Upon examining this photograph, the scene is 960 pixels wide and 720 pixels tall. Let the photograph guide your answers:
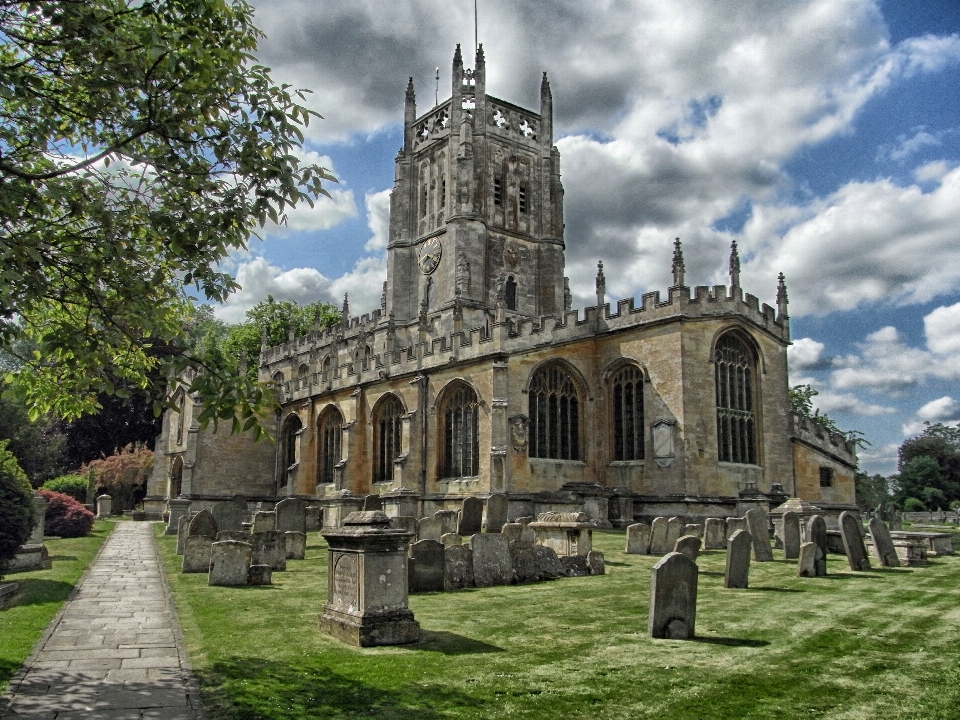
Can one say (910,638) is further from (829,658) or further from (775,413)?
(775,413)

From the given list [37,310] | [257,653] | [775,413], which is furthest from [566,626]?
[775,413]

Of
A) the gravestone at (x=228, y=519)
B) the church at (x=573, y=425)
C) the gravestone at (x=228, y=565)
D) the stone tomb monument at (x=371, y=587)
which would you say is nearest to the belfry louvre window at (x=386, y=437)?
the church at (x=573, y=425)

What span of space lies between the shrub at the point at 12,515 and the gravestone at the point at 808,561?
12.4 meters

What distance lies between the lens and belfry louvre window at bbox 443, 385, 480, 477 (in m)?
27.9

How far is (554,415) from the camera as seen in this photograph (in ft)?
89.9

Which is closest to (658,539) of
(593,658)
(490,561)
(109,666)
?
(490,561)

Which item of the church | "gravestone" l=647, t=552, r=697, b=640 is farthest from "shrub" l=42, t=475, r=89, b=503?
"gravestone" l=647, t=552, r=697, b=640

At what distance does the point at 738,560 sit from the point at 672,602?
4302 mm

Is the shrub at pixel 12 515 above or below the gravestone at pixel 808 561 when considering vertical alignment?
above

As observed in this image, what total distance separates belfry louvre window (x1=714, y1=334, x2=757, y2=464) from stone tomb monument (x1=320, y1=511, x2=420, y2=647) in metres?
19.5

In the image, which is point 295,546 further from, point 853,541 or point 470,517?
point 853,541

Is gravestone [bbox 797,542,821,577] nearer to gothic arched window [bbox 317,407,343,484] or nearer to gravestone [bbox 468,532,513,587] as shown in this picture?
gravestone [bbox 468,532,513,587]

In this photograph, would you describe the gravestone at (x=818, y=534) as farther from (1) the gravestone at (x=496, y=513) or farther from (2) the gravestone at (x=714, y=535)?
(1) the gravestone at (x=496, y=513)

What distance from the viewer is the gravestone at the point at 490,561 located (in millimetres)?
12406
